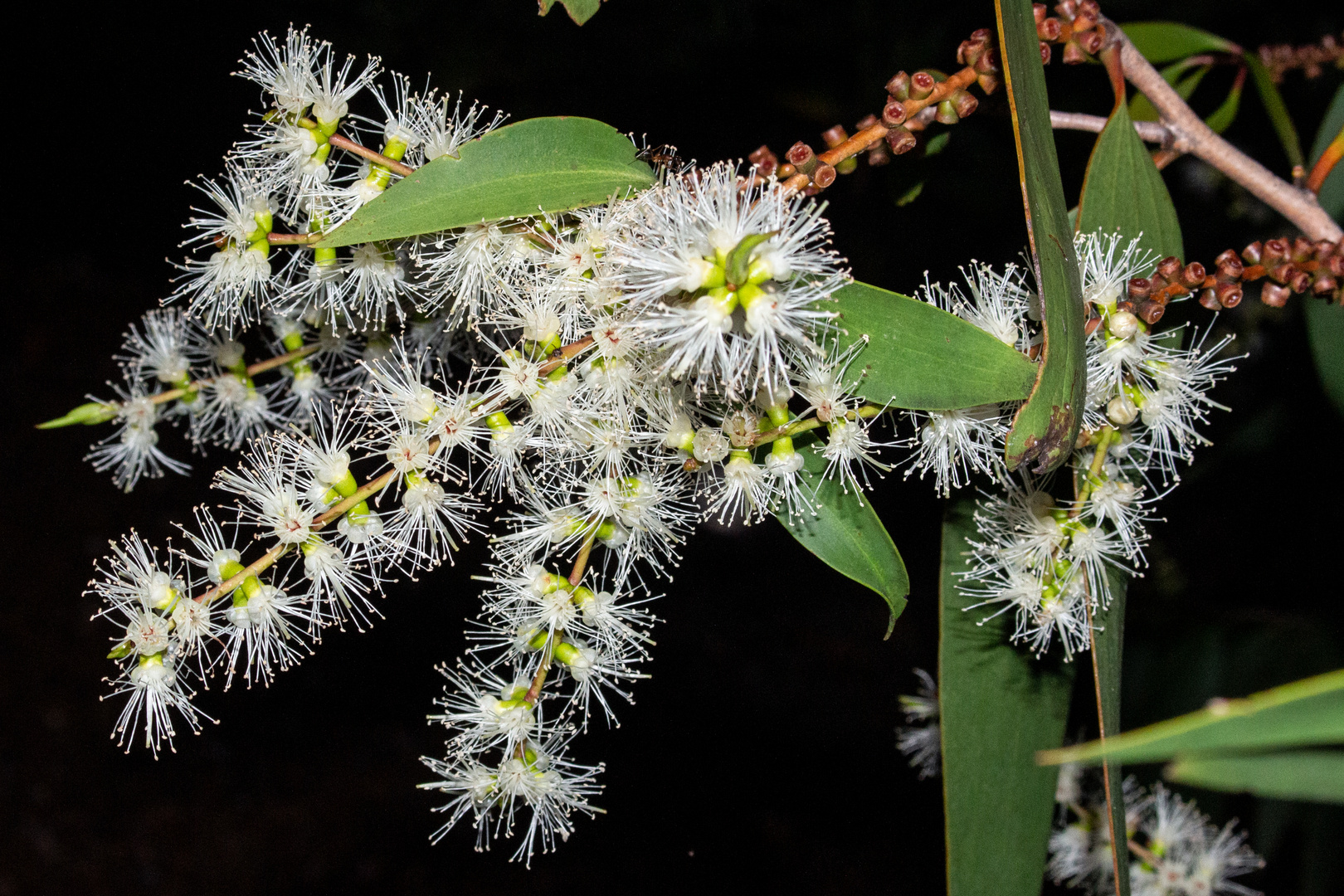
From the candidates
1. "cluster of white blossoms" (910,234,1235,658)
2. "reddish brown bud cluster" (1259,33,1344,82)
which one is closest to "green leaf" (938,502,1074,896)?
"cluster of white blossoms" (910,234,1235,658)

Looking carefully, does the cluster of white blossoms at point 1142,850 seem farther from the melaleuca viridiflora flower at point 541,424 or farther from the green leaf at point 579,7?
the green leaf at point 579,7

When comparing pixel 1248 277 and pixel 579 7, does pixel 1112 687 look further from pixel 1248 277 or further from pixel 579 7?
pixel 579 7

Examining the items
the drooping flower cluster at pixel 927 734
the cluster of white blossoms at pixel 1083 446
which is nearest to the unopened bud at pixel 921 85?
the cluster of white blossoms at pixel 1083 446

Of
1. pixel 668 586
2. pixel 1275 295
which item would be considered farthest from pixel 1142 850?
pixel 668 586

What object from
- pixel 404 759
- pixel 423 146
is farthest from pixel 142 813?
pixel 423 146

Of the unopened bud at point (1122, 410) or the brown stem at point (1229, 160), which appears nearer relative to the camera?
the unopened bud at point (1122, 410)

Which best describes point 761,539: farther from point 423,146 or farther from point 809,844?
point 423,146
